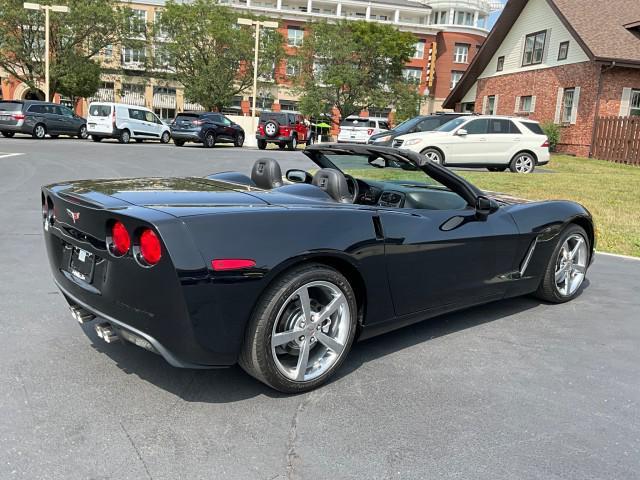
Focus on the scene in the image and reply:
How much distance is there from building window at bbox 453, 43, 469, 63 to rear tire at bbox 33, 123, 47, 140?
48166 millimetres

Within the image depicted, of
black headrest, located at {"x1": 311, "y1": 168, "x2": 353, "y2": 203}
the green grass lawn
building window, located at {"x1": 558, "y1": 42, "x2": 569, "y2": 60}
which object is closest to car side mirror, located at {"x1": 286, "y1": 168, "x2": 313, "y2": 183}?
the green grass lawn

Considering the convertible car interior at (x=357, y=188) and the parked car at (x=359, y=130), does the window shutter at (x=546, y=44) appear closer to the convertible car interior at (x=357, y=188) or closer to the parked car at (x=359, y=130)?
the parked car at (x=359, y=130)

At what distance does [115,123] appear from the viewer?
82.5 feet

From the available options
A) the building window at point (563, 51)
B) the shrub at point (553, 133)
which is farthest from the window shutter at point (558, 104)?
the building window at point (563, 51)

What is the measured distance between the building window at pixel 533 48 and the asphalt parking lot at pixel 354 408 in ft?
90.3

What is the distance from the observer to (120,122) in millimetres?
25406

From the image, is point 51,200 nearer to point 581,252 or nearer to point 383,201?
point 383,201

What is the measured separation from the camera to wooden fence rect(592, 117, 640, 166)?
68.8 feet

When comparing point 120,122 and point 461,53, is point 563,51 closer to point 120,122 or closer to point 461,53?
point 120,122

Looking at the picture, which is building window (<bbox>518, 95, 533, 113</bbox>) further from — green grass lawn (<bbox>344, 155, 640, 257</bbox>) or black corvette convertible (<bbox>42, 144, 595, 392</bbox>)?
black corvette convertible (<bbox>42, 144, 595, 392</bbox>)

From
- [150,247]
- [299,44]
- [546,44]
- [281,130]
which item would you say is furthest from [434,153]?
[299,44]

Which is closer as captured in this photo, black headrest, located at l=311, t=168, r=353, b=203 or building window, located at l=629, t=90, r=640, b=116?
black headrest, located at l=311, t=168, r=353, b=203

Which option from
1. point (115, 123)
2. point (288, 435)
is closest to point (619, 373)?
point (288, 435)

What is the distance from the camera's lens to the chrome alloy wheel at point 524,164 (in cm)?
1658
